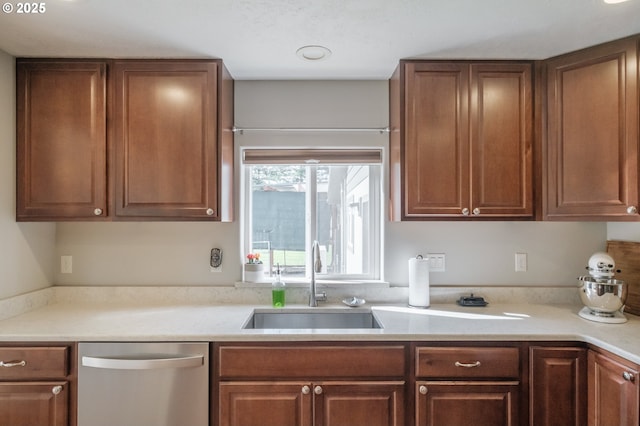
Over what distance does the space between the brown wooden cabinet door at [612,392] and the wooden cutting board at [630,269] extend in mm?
657

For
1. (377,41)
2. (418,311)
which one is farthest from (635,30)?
(418,311)

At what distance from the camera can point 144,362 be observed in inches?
60.1

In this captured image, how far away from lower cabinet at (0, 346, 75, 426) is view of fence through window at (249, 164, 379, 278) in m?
1.18

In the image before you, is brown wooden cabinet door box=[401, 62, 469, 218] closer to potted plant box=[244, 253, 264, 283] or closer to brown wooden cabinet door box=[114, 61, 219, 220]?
potted plant box=[244, 253, 264, 283]

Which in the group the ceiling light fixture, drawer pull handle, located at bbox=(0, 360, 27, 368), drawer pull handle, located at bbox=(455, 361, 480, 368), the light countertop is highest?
the ceiling light fixture

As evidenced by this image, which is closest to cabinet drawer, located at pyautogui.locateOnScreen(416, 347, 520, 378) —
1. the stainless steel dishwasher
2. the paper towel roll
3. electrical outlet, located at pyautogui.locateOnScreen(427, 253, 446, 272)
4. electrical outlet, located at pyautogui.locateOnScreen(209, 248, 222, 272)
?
the paper towel roll

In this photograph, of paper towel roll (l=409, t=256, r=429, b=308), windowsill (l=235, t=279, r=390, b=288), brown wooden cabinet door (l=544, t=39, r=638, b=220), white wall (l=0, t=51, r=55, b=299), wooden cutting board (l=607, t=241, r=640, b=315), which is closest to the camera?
brown wooden cabinet door (l=544, t=39, r=638, b=220)

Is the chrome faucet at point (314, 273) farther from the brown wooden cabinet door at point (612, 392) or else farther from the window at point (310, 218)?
the brown wooden cabinet door at point (612, 392)

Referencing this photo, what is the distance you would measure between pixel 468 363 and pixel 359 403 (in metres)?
0.53

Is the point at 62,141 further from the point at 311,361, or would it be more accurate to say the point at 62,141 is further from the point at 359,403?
the point at 359,403

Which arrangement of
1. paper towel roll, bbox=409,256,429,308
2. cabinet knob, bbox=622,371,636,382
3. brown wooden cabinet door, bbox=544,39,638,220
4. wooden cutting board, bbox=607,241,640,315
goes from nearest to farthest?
1. cabinet knob, bbox=622,371,636,382
2. brown wooden cabinet door, bbox=544,39,638,220
3. wooden cutting board, bbox=607,241,640,315
4. paper towel roll, bbox=409,256,429,308

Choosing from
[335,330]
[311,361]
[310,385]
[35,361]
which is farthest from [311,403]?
Result: [35,361]

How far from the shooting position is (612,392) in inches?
56.4

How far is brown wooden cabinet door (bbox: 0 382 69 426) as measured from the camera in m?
1.54
